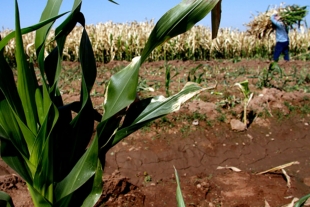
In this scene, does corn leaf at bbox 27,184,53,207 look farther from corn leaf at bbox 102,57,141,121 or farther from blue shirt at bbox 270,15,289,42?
blue shirt at bbox 270,15,289,42

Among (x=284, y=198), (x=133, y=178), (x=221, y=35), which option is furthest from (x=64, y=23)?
(x=221, y=35)

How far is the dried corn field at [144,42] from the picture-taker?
→ 9.34 m

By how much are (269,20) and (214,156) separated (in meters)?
8.63

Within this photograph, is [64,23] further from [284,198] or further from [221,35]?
[221,35]

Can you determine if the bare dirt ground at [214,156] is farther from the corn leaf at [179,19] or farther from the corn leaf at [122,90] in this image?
the corn leaf at [179,19]

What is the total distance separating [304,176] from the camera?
2914 mm

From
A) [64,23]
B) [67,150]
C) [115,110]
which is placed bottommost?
[67,150]

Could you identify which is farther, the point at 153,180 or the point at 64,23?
the point at 153,180

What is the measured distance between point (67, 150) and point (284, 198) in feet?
5.46

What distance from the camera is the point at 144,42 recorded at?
9.77 m

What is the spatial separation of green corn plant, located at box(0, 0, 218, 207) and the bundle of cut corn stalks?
858 centimetres

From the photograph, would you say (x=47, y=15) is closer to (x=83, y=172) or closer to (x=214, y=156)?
(x=83, y=172)

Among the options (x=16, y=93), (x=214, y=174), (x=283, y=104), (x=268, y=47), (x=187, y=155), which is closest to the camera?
(x=16, y=93)

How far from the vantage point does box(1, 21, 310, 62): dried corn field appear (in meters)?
9.34
